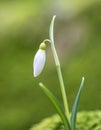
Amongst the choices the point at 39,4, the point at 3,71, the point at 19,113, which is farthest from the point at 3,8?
the point at 19,113

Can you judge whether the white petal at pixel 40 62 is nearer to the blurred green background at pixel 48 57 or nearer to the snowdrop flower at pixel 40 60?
the snowdrop flower at pixel 40 60

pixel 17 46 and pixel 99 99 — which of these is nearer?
pixel 99 99

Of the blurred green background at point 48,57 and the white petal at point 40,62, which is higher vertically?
the blurred green background at point 48,57

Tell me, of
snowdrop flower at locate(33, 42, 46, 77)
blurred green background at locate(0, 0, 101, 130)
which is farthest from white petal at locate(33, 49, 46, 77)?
blurred green background at locate(0, 0, 101, 130)

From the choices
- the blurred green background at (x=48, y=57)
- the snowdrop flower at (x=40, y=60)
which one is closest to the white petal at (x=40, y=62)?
the snowdrop flower at (x=40, y=60)

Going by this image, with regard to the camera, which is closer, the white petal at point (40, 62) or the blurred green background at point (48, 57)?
the white petal at point (40, 62)

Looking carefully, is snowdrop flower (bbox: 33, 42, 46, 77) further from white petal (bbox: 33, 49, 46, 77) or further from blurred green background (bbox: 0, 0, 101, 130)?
blurred green background (bbox: 0, 0, 101, 130)

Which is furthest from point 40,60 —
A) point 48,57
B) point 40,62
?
point 48,57

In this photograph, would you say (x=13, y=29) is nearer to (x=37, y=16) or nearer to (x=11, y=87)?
(x=37, y=16)
